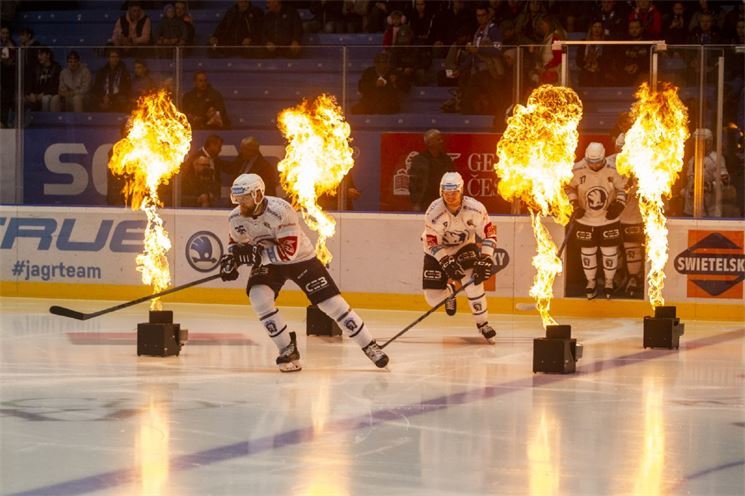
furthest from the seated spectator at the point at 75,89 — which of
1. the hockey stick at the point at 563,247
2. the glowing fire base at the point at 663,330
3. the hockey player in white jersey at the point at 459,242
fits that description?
the glowing fire base at the point at 663,330

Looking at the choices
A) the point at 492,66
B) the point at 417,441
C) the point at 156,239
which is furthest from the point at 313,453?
the point at 492,66

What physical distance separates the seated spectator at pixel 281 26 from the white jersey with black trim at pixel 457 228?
5171 mm

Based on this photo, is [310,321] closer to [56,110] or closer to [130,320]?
[130,320]

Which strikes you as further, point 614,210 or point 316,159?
point 614,210

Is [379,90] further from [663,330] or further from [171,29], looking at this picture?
[663,330]

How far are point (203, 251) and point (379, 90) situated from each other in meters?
2.34

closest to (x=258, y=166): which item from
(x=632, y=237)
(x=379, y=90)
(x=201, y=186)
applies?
(x=201, y=186)

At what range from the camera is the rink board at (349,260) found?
14.4m

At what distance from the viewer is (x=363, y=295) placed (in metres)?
15.1

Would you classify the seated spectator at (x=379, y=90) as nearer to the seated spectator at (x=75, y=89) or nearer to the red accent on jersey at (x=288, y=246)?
the seated spectator at (x=75, y=89)

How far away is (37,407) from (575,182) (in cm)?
695

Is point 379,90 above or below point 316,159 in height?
above

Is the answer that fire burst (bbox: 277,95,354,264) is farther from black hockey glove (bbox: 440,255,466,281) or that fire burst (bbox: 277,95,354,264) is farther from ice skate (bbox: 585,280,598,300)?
ice skate (bbox: 585,280,598,300)

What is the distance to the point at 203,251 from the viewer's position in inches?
607
